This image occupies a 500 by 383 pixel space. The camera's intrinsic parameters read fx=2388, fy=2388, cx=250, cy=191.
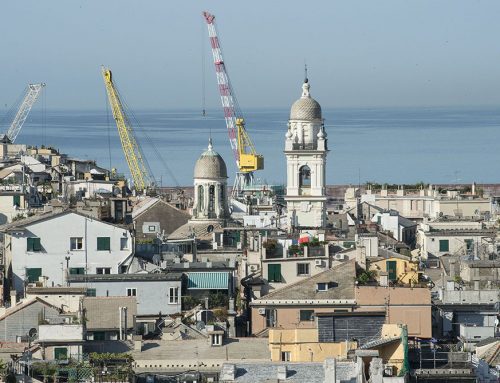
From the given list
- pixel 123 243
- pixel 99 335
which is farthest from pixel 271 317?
pixel 123 243

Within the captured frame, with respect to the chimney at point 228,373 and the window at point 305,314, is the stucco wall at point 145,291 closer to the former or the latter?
the window at point 305,314

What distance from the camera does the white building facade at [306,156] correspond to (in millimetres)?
65438

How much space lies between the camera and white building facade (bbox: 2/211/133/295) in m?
47.4

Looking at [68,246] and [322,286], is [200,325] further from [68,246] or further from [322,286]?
[68,246]

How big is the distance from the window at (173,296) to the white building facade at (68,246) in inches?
130

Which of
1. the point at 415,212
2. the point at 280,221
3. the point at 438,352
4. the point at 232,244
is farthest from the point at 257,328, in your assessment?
the point at 415,212

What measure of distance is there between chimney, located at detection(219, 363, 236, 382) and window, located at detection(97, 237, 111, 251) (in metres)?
18.3

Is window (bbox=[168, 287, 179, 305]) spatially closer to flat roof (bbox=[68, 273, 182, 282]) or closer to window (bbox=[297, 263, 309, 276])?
flat roof (bbox=[68, 273, 182, 282])

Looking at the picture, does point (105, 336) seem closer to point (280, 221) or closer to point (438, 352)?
point (438, 352)

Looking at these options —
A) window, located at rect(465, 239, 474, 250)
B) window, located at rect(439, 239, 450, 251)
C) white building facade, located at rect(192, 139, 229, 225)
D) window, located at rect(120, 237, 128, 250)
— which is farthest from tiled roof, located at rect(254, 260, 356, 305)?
window, located at rect(439, 239, 450, 251)

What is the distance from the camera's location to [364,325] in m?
33.8

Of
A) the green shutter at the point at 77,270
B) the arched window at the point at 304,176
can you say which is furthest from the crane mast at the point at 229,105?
the green shutter at the point at 77,270

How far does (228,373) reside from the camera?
2892cm

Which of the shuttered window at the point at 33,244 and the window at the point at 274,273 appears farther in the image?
the shuttered window at the point at 33,244
